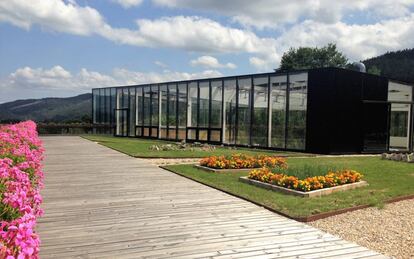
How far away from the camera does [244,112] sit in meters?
20.6

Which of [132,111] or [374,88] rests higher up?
[374,88]

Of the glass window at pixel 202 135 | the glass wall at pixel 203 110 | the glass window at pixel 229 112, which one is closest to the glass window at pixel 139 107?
the glass wall at pixel 203 110

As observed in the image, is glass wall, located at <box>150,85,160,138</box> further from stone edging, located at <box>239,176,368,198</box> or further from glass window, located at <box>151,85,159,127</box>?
stone edging, located at <box>239,176,368,198</box>

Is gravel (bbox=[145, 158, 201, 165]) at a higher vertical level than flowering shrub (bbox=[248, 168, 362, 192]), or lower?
lower

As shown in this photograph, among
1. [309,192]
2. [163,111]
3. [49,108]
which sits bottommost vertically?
[309,192]

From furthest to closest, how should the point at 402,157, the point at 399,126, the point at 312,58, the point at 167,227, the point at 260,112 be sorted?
the point at 312,58
the point at 399,126
the point at 260,112
the point at 402,157
the point at 167,227

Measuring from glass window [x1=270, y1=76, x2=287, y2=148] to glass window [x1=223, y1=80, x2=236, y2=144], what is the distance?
2749 mm

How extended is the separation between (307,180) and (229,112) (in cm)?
1431

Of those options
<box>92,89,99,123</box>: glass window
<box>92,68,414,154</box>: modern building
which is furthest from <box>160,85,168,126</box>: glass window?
<box>92,89,99,123</box>: glass window

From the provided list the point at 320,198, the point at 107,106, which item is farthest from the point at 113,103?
the point at 320,198

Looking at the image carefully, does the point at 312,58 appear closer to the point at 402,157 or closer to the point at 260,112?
the point at 260,112

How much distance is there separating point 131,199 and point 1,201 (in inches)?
149

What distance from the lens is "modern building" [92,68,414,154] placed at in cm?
1716

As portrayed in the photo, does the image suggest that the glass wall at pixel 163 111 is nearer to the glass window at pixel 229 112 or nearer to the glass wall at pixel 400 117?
the glass window at pixel 229 112
